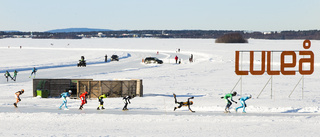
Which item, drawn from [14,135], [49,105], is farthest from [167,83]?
[14,135]

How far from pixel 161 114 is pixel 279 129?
5.98 meters

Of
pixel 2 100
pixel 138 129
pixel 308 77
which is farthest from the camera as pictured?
pixel 308 77

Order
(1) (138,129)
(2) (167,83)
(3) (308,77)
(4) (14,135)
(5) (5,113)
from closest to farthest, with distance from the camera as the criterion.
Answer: (4) (14,135) → (1) (138,129) → (5) (5,113) → (2) (167,83) → (3) (308,77)

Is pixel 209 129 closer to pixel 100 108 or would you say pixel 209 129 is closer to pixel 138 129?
pixel 138 129

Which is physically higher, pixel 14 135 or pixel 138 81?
pixel 138 81

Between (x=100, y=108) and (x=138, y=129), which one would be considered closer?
(x=138, y=129)

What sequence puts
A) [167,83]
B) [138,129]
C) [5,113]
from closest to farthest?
[138,129] < [5,113] < [167,83]

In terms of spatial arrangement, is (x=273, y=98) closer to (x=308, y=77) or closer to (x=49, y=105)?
(x=49, y=105)

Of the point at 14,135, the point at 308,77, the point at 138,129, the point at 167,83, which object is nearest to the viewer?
the point at 14,135

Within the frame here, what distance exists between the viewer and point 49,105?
2319 centimetres

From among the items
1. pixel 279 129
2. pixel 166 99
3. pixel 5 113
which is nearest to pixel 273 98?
pixel 166 99

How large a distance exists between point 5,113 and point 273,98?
1590 centimetres

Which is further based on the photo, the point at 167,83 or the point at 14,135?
the point at 167,83

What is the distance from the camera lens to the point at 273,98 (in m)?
25.4
